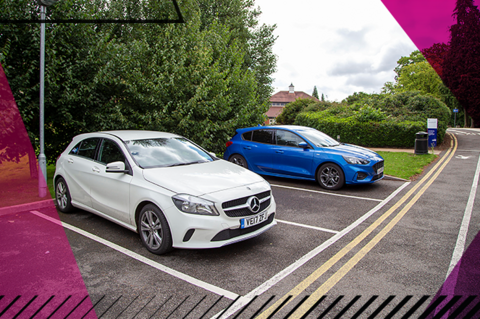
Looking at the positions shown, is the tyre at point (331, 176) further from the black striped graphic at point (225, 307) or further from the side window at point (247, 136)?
the black striped graphic at point (225, 307)

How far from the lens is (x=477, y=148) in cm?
1783

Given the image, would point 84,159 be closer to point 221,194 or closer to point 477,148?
point 221,194

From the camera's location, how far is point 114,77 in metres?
10.0

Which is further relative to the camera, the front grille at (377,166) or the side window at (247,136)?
the side window at (247,136)

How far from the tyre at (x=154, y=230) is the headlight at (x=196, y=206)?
0.31 m

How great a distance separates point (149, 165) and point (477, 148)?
18.8 m

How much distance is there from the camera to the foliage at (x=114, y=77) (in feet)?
28.1

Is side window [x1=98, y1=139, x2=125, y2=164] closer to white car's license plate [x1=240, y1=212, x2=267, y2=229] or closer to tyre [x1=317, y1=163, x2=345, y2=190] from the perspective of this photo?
white car's license plate [x1=240, y1=212, x2=267, y2=229]

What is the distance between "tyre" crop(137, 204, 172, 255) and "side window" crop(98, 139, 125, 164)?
1089 mm

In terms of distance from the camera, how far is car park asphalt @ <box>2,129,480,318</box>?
128 inches

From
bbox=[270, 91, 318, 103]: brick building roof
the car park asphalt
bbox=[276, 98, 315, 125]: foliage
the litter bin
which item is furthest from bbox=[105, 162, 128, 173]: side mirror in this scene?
bbox=[270, 91, 318, 103]: brick building roof

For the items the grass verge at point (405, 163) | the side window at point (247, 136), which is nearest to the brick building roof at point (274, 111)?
the grass verge at point (405, 163)

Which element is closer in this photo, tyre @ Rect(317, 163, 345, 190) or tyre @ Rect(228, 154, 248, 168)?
tyre @ Rect(317, 163, 345, 190)
